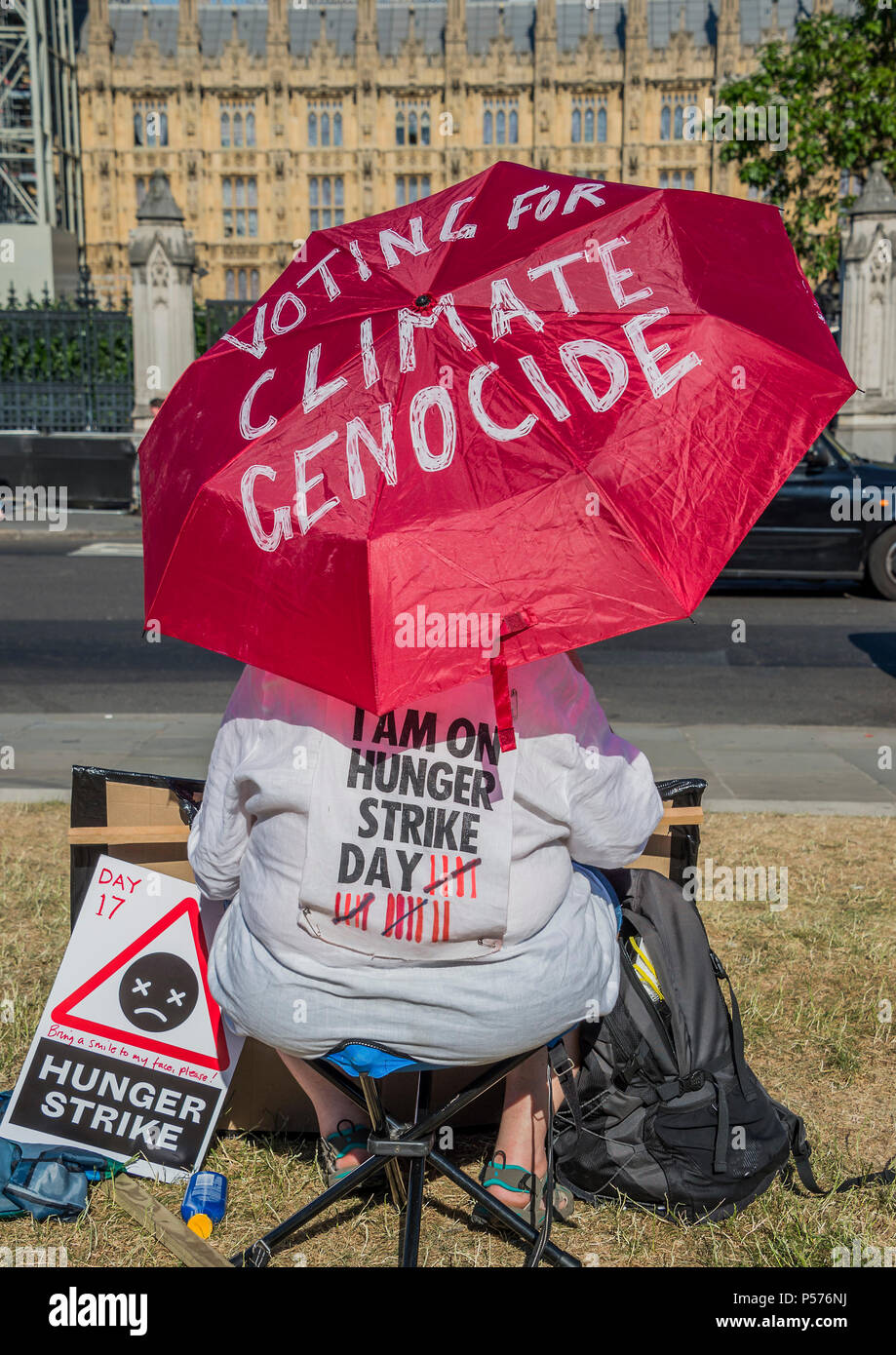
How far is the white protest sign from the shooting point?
9.82ft

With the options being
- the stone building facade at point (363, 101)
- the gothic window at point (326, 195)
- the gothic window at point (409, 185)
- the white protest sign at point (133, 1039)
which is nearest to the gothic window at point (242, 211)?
the stone building facade at point (363, 101)

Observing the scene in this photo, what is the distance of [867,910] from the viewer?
4.58 m

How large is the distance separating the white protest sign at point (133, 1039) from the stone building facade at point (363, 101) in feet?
196

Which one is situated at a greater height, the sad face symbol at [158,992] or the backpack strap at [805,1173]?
the sad face symbol at [158,992]

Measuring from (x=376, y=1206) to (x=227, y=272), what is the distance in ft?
205

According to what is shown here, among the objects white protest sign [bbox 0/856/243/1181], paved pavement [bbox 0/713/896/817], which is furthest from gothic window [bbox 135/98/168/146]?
white protest sign [bbox 0/856/243/1181]

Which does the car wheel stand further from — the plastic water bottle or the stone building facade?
the stone building facade

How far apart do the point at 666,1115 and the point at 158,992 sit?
1.19 meters

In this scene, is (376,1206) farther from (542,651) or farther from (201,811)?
(542,651)

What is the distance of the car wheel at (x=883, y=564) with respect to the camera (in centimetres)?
1262

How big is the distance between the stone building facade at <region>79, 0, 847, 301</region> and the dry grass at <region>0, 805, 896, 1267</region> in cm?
5789

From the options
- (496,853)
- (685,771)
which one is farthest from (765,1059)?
(685,771)

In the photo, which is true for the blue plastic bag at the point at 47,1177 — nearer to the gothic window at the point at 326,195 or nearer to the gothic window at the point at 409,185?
the gothic window at the point at 409,185

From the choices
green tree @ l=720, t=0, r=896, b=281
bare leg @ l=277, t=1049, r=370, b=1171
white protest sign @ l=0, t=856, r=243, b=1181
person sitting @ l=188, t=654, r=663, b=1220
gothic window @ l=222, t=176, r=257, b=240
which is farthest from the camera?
gothic window @ l=222, t=176, r=257, b=240
